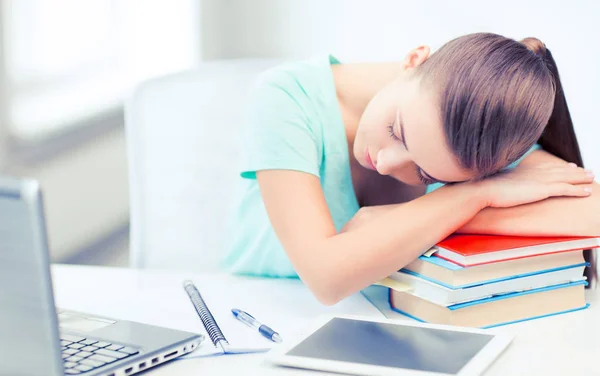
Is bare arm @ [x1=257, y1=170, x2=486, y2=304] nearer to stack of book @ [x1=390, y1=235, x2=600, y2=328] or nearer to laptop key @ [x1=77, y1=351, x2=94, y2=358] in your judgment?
stack of book @ [x1=390, y1=235, x2=600, y2=328]

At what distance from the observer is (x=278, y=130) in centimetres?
101

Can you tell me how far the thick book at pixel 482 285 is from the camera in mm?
801

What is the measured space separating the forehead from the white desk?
21 centimetres

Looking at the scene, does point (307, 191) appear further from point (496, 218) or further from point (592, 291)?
point (592, 291)

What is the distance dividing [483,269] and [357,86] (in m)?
0.43

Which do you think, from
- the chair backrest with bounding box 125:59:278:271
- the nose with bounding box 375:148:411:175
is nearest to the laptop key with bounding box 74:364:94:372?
the nose with bounding box 375:148:411:175

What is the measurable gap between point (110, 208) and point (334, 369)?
1.79 m

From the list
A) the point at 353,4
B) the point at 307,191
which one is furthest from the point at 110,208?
the point at 307,191

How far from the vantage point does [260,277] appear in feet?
3.56

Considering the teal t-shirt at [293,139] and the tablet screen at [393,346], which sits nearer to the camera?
the tablet screen at [393,346]

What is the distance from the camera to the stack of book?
2.63 ft

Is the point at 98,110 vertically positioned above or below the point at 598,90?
below

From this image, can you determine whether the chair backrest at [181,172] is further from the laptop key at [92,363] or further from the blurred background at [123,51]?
the laptop key at [92,363]

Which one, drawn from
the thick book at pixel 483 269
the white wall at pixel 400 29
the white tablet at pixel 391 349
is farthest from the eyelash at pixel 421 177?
the white wall at pixel 400 29
